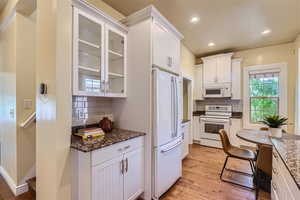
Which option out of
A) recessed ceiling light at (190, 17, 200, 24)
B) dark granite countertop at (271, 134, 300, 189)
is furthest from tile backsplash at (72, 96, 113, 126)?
recessed ceiling light at (190, 17, 200, 24)

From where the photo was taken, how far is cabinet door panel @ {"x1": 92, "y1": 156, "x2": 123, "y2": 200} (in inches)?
55.6

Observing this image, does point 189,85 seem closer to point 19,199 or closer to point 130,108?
point 130,108

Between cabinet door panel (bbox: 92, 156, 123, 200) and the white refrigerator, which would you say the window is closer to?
the white refrigerator

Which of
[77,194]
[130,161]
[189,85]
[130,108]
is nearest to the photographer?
[77,194]

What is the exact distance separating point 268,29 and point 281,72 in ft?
4.52

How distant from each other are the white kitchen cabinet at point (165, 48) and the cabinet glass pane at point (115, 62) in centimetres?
51

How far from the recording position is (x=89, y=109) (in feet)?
7.00

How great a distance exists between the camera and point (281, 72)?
4.01m

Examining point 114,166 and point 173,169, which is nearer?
point 114,166

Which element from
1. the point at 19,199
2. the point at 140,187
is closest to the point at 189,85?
the point at 140,187

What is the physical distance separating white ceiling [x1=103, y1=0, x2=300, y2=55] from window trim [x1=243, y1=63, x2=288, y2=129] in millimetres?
644

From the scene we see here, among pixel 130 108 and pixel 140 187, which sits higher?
pixel 130 108

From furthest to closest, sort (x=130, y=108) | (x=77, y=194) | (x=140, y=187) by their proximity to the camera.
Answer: (x=130, y=108) → (x=140, y=187) → (x=77, y=194)

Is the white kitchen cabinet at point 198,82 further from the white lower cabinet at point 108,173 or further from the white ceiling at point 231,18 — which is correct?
the white lower cabinet at point 108,173
